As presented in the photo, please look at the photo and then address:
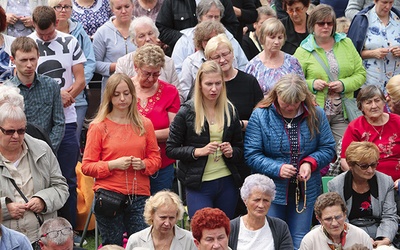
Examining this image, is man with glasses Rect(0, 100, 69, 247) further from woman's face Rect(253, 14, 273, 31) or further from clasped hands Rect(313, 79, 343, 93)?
woman's face Rect(253, 14, 273, 31)

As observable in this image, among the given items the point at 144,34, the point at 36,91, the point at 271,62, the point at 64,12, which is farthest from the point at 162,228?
the point at 64,12

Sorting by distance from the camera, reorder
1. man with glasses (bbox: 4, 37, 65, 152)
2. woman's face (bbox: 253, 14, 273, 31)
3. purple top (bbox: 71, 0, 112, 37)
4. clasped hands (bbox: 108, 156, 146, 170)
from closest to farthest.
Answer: clasped hands (bbox: 108, 156, 146, 170) < man with glasses (bbox: 4, 37, 65, 152) < purple top (bbox: 71, 0, 112, 37) < woman's face (bbox: 253, 14, 273, 31)

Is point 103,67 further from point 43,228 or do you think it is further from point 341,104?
point 43,228

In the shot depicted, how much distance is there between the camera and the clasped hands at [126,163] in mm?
8961

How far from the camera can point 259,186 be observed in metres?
8.67

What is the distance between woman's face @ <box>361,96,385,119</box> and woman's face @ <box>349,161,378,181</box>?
0.68m

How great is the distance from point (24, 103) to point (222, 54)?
199 centimetres

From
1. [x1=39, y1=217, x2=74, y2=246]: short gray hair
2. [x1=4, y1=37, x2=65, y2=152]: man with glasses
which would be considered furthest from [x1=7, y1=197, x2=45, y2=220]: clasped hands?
[x1=4, y1=37, x2=65, y2=152]: man with glasses

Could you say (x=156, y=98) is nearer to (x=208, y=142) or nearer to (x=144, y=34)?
(x=208, y=142)

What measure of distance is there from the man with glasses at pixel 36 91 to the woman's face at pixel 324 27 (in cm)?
299

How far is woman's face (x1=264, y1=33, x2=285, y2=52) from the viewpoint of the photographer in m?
10.3

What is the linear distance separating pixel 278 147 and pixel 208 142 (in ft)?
2.16

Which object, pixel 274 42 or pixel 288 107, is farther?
pixel 274 42

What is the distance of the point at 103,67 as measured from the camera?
11.1 metres
